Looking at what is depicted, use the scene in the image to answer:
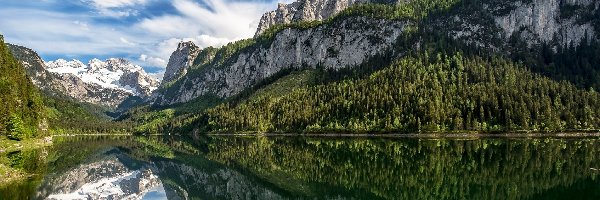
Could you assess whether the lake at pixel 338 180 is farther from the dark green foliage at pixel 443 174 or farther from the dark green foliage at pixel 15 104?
the dark green foliage at pixel 15 104

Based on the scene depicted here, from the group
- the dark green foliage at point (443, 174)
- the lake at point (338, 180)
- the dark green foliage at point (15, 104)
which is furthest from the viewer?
the dark green foliage at point (15, 104)

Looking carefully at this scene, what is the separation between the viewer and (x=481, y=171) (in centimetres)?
7094

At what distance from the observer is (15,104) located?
140 m

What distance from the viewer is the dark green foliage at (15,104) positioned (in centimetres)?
12688

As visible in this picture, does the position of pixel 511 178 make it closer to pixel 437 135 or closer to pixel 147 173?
pixel 147 173

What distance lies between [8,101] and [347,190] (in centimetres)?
11286

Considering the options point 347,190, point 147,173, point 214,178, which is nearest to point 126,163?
point 147,173

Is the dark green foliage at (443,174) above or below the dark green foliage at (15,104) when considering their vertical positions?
below

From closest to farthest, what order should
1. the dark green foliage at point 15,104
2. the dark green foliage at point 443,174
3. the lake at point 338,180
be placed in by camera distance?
1. the dark green foliage at point 443,174
2. the lake at point 338,180
3. the dark green foliage at point 15,104

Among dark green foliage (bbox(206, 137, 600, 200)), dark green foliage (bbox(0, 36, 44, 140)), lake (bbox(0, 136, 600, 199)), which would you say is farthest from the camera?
dark green foliage (bbox(0, 36, 44, 140))

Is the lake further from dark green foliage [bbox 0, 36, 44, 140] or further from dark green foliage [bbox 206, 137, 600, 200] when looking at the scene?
dark green foliage [bbox 0, 36, 44, 140]

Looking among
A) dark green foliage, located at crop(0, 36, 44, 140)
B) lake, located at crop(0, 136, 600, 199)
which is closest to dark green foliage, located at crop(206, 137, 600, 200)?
lake, located at crop(0, 136, 600, 199)

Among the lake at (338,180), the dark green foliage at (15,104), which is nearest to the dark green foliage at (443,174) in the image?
the lake at (338,180)

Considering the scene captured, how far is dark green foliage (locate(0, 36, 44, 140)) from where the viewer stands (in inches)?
4995
